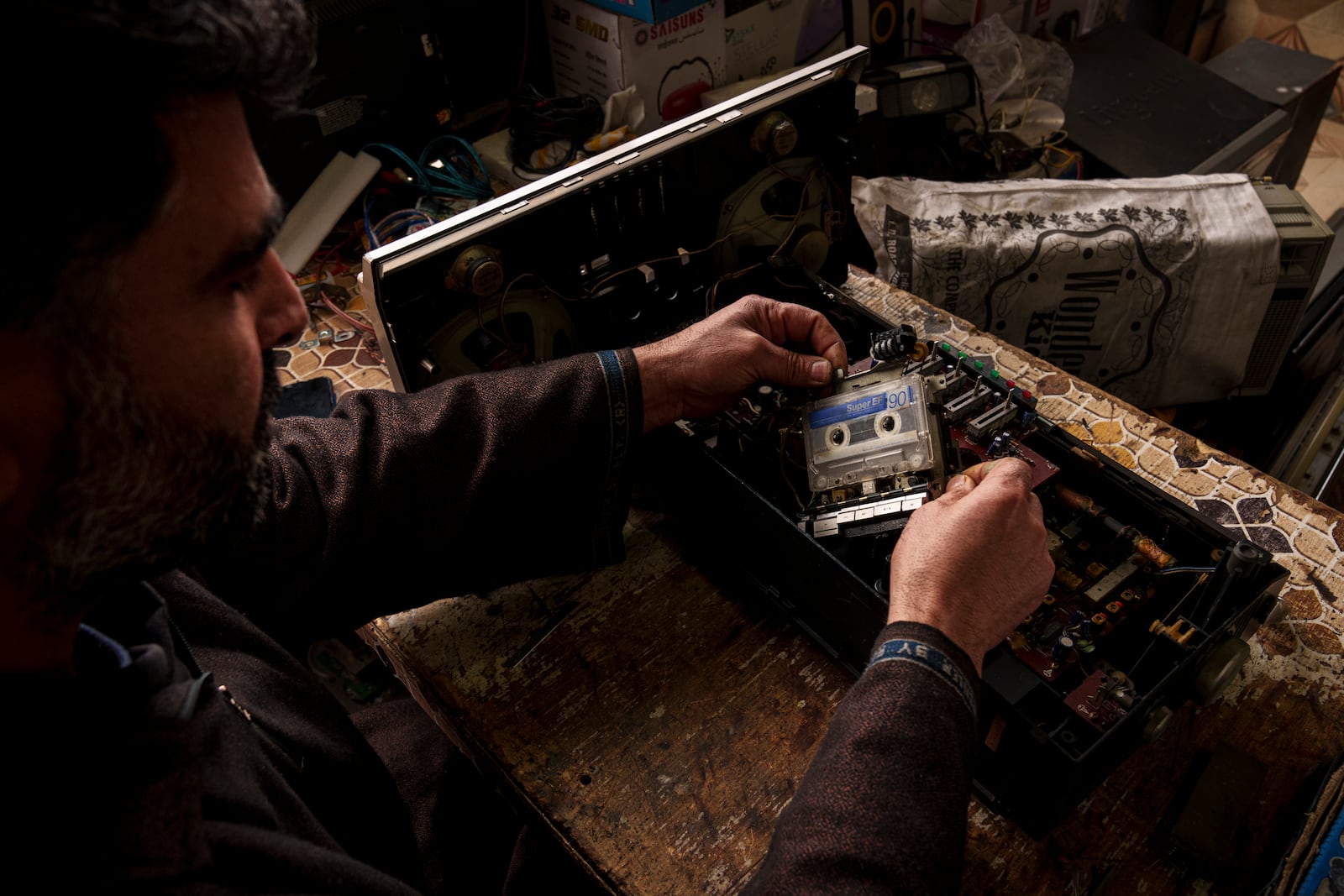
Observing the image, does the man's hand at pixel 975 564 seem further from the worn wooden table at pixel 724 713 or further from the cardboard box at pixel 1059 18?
the cardboard box at pixel 1059 18

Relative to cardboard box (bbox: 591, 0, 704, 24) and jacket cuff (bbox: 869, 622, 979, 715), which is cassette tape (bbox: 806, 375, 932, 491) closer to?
jacket cuff (bbox: 869, 622, 979, 715)

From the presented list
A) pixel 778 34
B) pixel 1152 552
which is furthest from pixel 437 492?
pixel 778 34

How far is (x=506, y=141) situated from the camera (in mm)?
1989

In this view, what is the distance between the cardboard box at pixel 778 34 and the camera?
6.56ft

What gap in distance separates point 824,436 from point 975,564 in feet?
0.98

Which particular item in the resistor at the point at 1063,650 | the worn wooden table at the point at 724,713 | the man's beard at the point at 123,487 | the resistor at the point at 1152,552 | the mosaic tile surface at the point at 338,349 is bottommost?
the worn wooden table at the point at 724,713

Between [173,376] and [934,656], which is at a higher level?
[173,376]

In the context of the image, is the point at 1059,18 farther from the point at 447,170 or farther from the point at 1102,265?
the point at 447,170

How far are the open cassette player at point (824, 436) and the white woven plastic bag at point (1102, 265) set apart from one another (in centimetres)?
36

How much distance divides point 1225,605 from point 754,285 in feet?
2.78

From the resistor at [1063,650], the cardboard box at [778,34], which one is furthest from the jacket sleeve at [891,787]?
the cardboard box at [778,34]

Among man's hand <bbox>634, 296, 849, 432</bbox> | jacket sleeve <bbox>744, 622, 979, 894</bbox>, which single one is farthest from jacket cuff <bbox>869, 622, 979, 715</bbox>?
man's hand <bbox>634, 296, 849, 432</bbox>

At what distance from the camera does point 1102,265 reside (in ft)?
5.62

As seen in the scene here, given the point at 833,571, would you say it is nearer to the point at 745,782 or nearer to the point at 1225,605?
the point at 745,782
